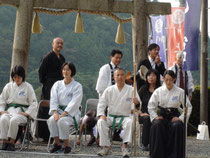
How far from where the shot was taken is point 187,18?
9.55m

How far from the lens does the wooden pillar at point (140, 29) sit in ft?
26.6

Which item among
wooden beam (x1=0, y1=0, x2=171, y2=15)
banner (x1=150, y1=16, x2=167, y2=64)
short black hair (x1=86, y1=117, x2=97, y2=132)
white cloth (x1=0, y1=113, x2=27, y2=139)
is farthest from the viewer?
banner (x1=150, y1=16, x2=167, y2=64)

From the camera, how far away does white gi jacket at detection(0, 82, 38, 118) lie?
6.40 m

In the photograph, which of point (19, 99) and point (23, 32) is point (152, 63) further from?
point (23, 32)

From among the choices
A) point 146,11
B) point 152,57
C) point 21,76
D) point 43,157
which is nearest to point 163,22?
point 146,11

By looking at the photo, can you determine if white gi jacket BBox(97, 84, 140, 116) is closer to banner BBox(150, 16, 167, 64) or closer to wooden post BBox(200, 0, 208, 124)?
wooden post BBox(200, 0, 208, 124)

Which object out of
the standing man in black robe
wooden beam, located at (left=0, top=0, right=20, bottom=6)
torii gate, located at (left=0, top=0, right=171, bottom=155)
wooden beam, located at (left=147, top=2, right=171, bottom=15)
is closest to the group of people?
the standing man in black robe

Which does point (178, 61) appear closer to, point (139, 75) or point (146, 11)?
point (139, 75)

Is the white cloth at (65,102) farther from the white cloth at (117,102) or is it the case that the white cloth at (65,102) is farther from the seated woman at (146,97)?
the seated woman at (146,97)

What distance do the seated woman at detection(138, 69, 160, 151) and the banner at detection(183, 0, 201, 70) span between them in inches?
120

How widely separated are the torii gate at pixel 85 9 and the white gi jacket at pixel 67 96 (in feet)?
5.45

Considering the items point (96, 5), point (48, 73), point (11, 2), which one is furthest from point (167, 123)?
point (11, 2)

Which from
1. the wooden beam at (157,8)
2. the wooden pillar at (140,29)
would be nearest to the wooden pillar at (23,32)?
the wooden pillar at (140,29)

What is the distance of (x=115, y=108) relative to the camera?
20.0ft
